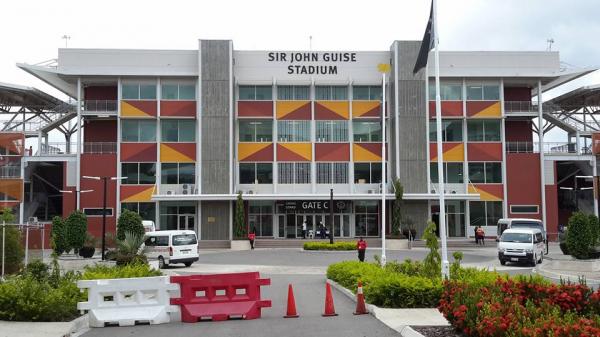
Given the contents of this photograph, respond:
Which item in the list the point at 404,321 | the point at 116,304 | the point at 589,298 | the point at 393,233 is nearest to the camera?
the point at 589,298

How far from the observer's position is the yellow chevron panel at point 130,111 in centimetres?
5531

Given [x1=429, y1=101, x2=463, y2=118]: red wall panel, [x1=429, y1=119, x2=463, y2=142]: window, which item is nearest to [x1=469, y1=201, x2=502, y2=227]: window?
[x1=429, y1=119, x2=463, y2=142]: window

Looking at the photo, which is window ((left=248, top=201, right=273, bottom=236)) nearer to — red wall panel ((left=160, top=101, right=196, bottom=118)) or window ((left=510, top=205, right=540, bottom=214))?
red wall panel ((left=160, top=101, right=196, bottom=118))

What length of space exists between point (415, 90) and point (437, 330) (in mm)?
45612

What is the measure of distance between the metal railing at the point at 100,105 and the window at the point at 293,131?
14379mm

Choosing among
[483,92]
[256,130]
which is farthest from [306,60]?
[483,92]

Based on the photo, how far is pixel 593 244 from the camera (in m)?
31.6

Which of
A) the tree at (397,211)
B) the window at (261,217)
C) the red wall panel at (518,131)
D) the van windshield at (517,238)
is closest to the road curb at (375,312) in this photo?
the van windshield at (517,238)

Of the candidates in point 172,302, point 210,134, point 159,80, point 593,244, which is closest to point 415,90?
point 210,134

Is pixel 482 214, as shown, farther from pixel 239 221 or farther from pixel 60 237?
pixel 60 237

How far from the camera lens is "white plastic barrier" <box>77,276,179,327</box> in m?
13.6

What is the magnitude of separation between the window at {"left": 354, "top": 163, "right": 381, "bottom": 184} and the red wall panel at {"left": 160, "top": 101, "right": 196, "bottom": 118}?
15.0 m

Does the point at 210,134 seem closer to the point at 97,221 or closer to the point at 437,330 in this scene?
the point at 97,221

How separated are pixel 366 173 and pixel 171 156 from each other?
1705 cm
